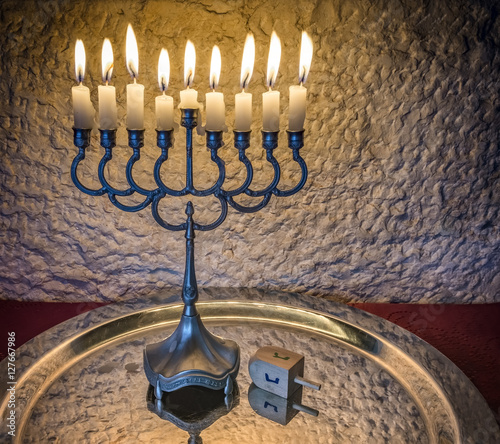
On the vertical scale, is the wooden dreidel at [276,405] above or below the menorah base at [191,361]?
below

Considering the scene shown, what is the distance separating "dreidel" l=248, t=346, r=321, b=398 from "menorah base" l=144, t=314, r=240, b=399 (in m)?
0.04

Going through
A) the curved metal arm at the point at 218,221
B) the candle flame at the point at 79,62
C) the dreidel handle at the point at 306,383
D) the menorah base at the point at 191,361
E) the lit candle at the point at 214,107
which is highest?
the candle flame at the point at 79,62

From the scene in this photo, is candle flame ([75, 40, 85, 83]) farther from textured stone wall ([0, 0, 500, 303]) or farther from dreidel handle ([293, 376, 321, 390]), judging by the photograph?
dreidel handle ([293, 376, 321, 390])

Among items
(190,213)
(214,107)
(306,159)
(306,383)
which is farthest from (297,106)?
(306,383)

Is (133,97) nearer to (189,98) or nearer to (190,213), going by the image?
(189,98)

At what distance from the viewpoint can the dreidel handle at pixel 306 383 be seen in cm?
94

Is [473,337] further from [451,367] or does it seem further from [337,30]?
[337,30]

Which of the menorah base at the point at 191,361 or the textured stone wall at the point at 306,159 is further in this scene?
the textured stone wall at the point at 306,159

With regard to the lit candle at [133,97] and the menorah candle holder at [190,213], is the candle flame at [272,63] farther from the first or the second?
the lit candle at [133,97]

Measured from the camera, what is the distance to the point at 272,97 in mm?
891

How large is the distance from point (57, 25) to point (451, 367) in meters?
0.99

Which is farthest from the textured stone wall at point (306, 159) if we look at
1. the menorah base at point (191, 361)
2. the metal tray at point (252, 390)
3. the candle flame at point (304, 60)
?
the menorah base at point (191, 361)

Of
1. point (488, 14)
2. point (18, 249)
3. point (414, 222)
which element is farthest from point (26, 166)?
point (488, 14)

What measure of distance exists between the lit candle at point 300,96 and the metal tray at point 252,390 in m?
0.45
